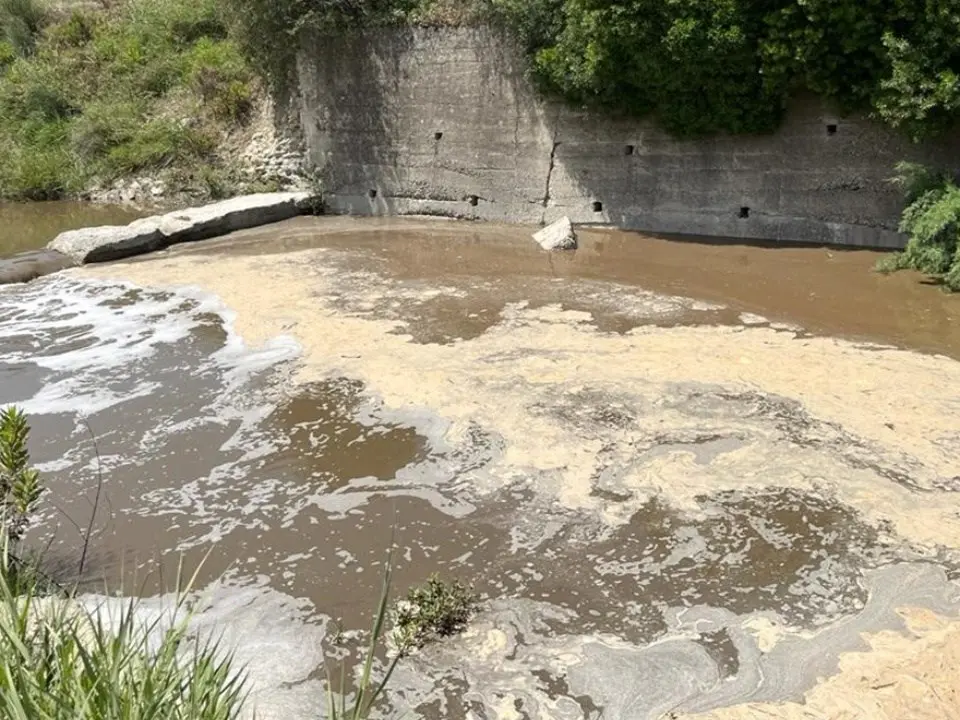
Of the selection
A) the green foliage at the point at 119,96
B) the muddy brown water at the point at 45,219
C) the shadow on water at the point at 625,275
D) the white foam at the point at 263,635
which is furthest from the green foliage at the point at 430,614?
the green foliage at the point at 119,96

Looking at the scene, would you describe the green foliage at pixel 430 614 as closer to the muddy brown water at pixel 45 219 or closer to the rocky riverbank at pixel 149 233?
the rocky riverbank at pixel 149 233

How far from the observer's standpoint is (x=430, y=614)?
4113mm

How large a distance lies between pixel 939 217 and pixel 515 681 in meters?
7.70

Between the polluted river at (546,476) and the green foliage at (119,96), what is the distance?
324 inches

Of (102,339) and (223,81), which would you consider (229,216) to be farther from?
(102,339)

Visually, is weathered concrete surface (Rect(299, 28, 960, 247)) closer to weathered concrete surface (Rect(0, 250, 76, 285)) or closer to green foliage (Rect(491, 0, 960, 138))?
green foliage (Rect(491, 0, 960, 138))

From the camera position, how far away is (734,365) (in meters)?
7.17

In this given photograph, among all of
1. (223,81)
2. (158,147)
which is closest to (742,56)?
(223,81)

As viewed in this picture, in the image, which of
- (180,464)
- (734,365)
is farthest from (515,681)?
(734,365)

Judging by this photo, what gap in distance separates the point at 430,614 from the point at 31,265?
1018cm

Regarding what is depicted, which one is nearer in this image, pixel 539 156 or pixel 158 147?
pixel 539 156

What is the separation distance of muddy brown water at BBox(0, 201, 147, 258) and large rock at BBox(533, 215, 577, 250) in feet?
25.7

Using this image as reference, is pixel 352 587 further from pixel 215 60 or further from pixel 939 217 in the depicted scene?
pixel 215 60

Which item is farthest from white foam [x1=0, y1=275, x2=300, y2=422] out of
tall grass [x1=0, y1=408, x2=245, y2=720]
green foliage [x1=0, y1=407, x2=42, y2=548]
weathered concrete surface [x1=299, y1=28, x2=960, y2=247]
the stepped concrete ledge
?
tall grass [x1=0, y1=408, x2=245, y2=720]
